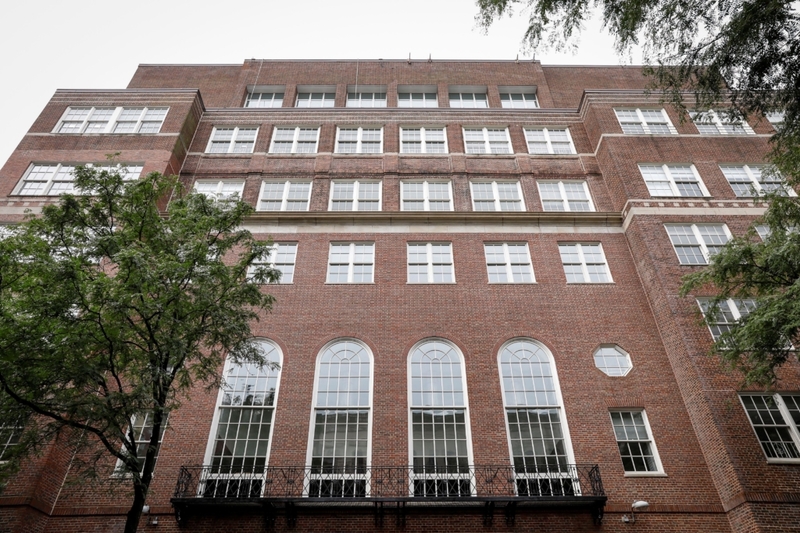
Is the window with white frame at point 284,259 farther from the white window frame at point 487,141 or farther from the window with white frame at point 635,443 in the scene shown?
the window with white frame at point 635,443

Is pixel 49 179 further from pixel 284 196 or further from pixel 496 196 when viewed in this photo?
pixel 496 196

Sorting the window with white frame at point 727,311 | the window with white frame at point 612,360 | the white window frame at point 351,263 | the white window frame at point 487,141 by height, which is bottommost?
the window with white frame at point 612,360

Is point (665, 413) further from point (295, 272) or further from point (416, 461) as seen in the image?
point (295, 272)

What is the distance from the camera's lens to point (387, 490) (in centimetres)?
1608

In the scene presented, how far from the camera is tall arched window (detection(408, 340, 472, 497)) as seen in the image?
16.4 metres

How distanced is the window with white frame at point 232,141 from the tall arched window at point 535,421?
17484mm

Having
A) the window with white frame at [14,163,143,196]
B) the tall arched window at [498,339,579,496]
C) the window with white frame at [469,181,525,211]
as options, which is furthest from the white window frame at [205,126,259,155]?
the tall arched window at [498,339,579,496]

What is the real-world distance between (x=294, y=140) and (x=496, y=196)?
11.1 meters

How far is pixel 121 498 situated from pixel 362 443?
23.9ft

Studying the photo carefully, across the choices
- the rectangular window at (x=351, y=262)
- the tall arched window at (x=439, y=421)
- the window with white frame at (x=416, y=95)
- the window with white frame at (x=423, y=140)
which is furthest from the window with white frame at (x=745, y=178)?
the rectangular window at (x=351, y=262)

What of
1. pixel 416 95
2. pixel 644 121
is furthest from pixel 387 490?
pixel 416 95

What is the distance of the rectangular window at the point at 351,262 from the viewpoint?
21.8 m

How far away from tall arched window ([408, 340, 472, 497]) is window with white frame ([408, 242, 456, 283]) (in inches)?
121

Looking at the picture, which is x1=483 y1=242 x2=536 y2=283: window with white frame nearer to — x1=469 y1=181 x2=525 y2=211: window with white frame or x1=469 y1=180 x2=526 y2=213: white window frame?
x1=469 y1=180 x2=526 y2=213: white window frame
